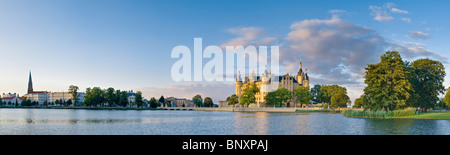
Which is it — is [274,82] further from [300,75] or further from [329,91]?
[329,91]

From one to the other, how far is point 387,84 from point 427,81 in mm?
14835

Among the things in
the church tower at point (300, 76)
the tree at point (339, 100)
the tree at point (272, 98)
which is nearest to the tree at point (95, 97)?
the tree at point (272, 98)

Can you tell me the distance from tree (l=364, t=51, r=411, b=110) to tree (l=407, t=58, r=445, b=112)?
975 centimetres

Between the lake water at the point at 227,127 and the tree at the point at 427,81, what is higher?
the tree at the point at 427,81

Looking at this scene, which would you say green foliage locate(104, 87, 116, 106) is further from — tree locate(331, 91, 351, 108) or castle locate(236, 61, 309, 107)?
tree locate(331, 91, 351, 108)

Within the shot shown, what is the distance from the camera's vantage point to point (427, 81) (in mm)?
70000

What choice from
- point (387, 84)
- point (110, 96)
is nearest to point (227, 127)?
point (387, 84)

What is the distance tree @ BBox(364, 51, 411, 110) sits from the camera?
195 ft

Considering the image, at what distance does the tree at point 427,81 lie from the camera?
70.1m

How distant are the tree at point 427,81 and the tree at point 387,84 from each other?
9.75 meters

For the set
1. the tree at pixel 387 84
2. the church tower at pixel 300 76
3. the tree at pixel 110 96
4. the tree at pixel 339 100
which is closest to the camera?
the tree at pixel 387 84

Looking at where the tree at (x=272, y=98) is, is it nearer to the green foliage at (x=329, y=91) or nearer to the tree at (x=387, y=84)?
the green foliage at (x=329, y=91)

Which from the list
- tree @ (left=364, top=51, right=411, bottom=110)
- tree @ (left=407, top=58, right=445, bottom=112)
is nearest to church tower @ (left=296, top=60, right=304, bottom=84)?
tree @ (left=407, top=58, right=445, bottom=112)
